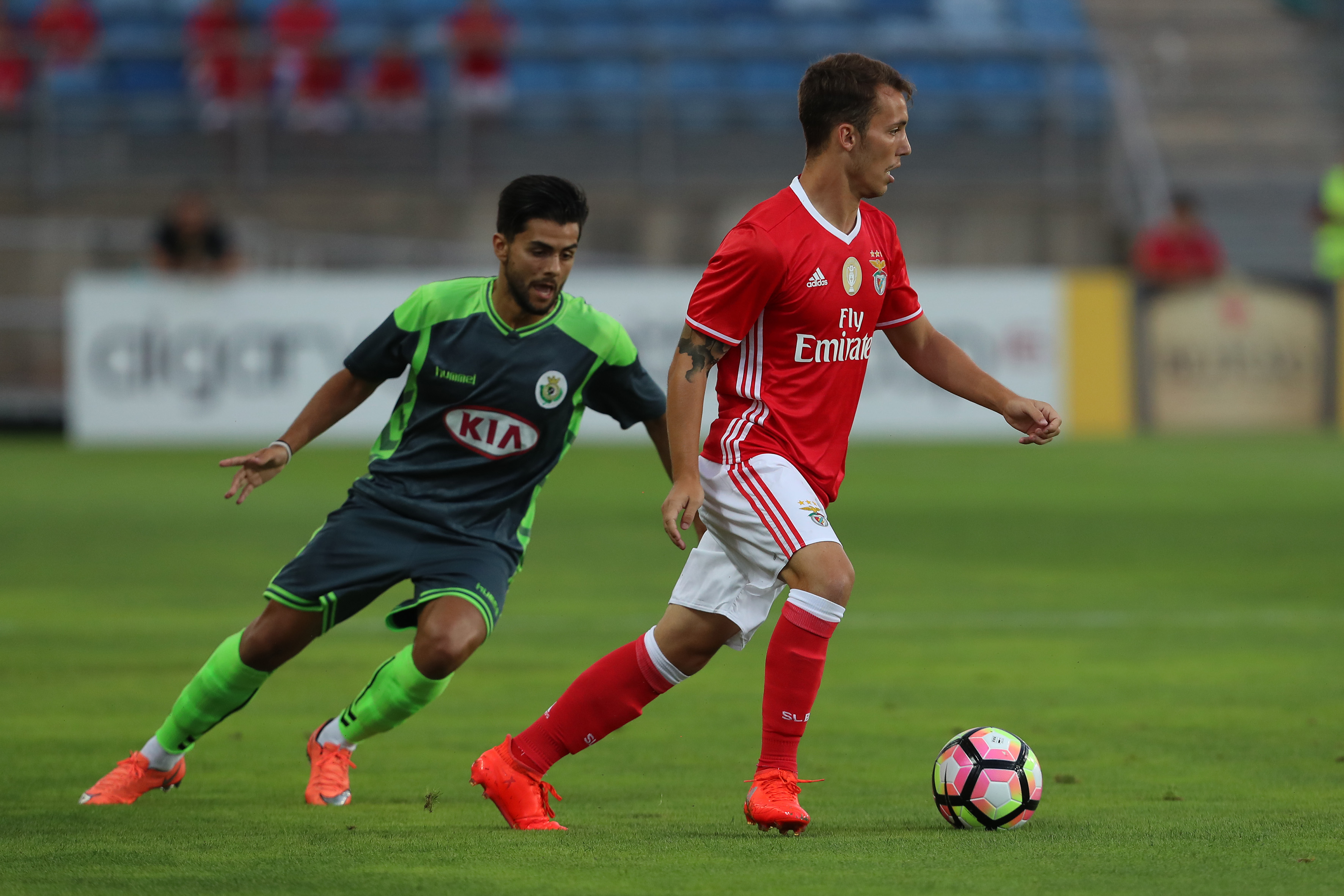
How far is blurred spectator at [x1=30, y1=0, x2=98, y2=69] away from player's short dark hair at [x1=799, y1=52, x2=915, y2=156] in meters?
19.1

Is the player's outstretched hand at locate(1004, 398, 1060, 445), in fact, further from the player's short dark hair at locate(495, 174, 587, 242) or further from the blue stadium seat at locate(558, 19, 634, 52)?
the blue stadium seat at locate(558, 19, 634, 52)

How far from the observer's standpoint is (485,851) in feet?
13.9

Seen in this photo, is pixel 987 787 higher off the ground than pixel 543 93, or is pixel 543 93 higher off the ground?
pixel 543 93

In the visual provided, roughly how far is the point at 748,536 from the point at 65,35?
20.0 m

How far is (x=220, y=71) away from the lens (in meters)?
22.0

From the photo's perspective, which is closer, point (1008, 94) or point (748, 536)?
point (748, 536)

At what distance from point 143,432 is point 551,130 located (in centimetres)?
642

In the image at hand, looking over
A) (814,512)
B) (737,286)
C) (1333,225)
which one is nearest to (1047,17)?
(1333,225)

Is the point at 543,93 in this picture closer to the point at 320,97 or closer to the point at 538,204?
the point at 320,97

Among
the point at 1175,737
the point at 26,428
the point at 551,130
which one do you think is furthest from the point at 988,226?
the point at 1175,737

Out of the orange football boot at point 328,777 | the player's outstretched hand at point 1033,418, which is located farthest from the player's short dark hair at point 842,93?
the orange football boot at point 328,777

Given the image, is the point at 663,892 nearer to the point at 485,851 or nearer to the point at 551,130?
the point at 485,851

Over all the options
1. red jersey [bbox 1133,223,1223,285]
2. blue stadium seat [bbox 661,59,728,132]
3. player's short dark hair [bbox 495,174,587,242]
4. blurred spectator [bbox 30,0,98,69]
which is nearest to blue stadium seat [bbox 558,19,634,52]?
blue stadium seat [bbox 661,59,728,132]

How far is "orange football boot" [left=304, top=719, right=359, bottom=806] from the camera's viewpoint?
506 centimetres
